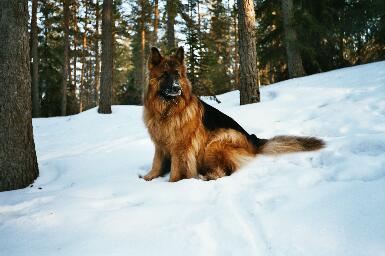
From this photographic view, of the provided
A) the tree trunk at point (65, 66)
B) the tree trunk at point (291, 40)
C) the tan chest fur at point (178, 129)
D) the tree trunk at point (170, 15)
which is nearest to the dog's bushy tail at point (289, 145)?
the tan chest fur at point (178, 129)

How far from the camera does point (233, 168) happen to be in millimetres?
4117

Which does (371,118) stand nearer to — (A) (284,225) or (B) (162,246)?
(A) (284,225)

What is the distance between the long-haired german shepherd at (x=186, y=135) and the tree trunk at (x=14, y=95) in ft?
5.80

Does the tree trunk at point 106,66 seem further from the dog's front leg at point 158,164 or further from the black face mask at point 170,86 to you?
the black face mask at point 170,86

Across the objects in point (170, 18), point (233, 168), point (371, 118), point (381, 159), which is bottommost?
point (233, 168)

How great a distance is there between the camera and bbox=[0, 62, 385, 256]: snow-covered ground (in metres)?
2.22

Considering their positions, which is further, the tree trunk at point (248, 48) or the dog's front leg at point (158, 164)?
the tree trunk at point (248, 48)

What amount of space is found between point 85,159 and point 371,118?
5127 mm

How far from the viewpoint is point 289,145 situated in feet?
14.2

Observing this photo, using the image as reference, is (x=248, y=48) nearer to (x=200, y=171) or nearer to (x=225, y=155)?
(x=225, y=155)

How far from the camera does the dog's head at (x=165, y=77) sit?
428cm

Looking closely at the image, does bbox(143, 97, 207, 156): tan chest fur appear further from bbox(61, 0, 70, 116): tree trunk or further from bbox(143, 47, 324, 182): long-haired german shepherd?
bbox(61, 0, 70, 116): tree trunk

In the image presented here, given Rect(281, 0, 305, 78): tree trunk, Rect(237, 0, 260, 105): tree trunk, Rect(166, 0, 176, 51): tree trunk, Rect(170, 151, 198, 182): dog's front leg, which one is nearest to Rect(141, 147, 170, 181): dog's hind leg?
Rect(170, 151, 198, 182): dog's front leg

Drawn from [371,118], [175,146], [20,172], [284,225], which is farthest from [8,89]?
[371,118]
